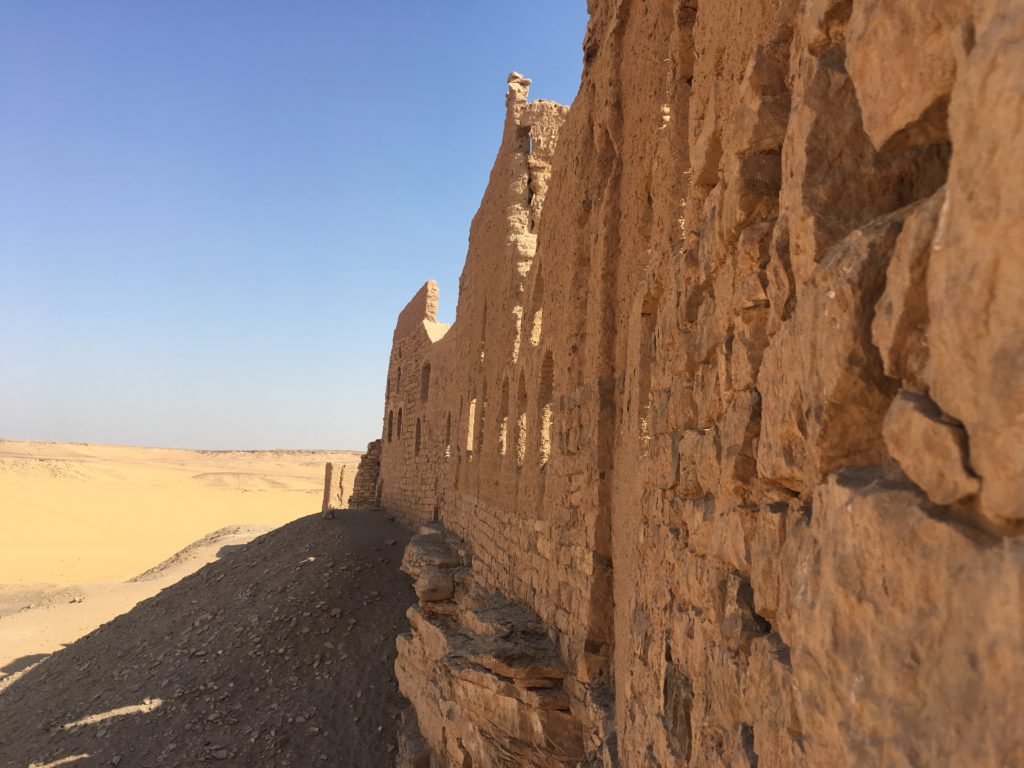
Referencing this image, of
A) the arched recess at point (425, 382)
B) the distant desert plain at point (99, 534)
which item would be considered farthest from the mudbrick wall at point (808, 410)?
the distant desert plain at point (99, 534)

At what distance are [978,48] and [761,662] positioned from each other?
1.31m

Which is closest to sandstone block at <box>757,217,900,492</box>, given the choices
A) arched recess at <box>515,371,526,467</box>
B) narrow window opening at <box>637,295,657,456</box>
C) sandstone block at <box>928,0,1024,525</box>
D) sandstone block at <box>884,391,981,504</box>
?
sandstone block at <box>884,391,981,504</box>

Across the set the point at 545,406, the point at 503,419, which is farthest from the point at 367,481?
the point at 545,406

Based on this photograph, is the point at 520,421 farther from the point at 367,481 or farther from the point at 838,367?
the point at 367,481

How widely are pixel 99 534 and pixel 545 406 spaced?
94.8ft

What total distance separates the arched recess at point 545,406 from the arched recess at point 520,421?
486 mm

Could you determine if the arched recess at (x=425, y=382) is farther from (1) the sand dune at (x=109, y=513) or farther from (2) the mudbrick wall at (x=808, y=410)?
(2) the mudbrick wall at (x=808, y=410)

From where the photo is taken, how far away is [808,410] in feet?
4.71

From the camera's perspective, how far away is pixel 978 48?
3.20 ft

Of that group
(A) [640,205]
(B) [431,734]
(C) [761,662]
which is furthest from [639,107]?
(B) [431,734]

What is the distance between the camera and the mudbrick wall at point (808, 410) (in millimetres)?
941

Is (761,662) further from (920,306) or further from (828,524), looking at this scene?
(920,306)

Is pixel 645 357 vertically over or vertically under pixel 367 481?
over

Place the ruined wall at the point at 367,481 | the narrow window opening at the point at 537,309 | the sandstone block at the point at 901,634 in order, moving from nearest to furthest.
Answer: the sandstone block at the point at 901,634
the narrow window opening at the point at 537,309
the ruined wall at the point at 367,481
